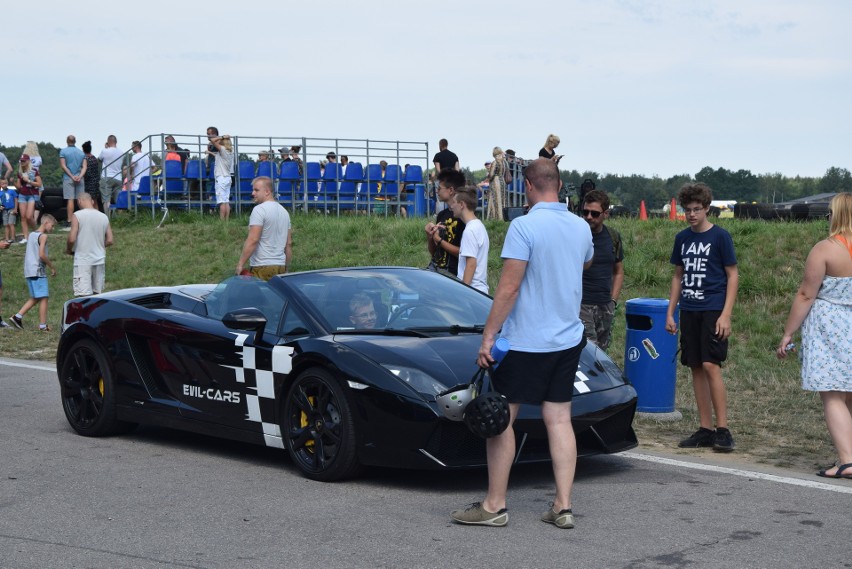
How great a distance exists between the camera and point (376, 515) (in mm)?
5699

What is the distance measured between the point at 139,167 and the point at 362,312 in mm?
18978

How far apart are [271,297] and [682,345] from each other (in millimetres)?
2863

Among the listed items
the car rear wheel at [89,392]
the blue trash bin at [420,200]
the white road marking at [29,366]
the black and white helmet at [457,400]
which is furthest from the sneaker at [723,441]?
the blue trash bin at [420,200]

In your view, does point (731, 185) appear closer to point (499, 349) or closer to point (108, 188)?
point (108, 188)

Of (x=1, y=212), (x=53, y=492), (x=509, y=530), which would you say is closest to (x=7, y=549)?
(x=53, y=492)

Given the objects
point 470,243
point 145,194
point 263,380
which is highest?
point 145,194

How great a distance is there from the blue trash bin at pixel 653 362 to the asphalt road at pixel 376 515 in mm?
1622

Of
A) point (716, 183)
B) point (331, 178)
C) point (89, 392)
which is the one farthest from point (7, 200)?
point (716, 183)

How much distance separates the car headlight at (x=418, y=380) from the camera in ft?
20.0

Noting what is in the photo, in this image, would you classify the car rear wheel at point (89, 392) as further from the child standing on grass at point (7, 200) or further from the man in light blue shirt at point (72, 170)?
the child standing on grass at point (7, 200)

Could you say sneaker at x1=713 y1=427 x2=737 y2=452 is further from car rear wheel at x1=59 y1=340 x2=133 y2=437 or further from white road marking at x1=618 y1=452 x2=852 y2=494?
car rear wheel at x1=59 y1=340 x2=133 y2=437

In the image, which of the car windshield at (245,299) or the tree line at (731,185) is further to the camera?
the tree line at (731,185)

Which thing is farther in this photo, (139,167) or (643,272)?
(139,167)

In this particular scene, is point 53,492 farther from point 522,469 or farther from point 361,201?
point 361,201
